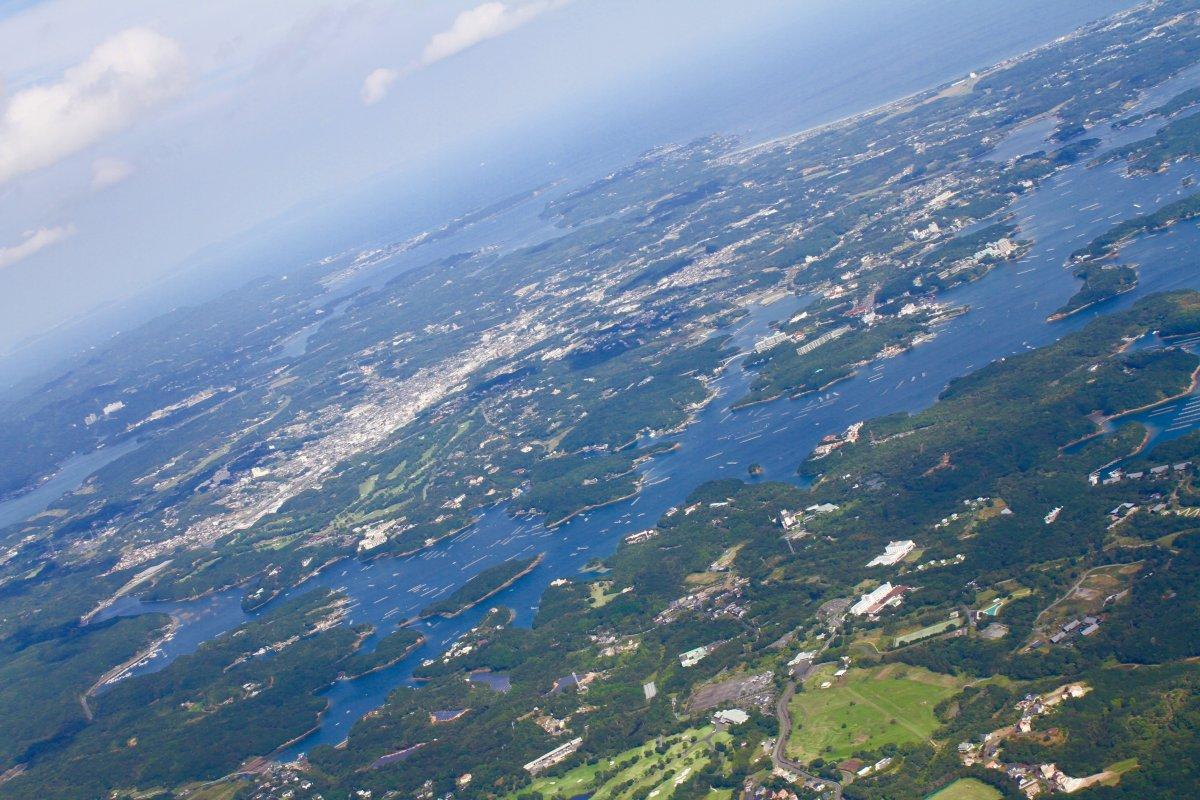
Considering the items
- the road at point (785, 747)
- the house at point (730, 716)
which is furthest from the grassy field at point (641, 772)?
the road at point (785, 747)

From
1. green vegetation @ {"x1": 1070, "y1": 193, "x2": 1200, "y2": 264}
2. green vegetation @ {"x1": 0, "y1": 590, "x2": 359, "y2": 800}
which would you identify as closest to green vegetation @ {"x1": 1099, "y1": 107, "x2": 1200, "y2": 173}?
green vegetation @ {"x1": 1070, "y1": 193, "x2": 1200, "y2": 264}

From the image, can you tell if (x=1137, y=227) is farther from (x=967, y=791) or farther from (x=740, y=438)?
(x=967, y=791)

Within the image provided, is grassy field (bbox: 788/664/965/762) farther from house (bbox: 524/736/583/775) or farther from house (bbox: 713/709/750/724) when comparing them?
house (bbox: 524/736/583/775)

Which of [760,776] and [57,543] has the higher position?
[57,543]

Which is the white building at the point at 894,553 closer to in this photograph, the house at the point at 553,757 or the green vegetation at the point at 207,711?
the house at the point at 553,757

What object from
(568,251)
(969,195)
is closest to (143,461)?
(568,251)

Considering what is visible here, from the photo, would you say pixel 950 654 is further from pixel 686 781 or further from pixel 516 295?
pixel 516 295
